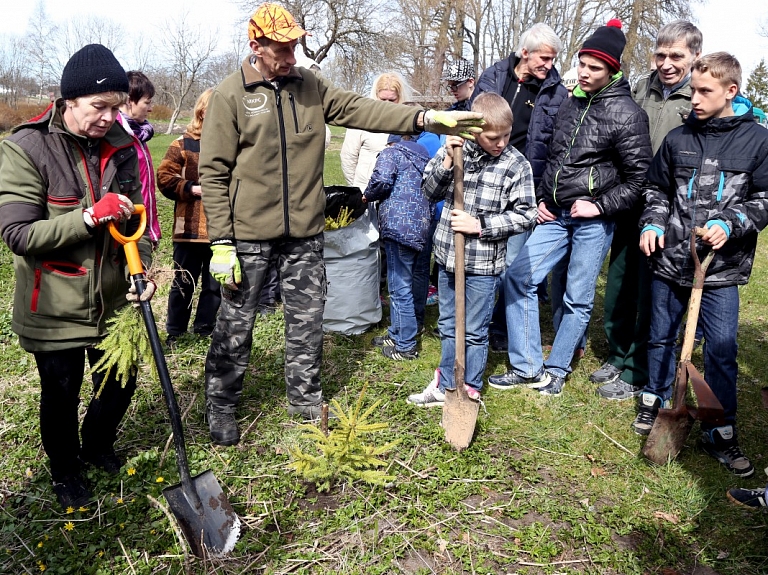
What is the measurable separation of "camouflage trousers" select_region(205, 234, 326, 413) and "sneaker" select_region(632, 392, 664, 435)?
2.04 m

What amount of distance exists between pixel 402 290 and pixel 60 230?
8.85 ft

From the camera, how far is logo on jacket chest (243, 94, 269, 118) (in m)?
3.01

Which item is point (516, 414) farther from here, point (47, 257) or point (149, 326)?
point (47, 257)

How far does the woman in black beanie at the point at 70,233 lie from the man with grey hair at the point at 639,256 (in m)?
3.12

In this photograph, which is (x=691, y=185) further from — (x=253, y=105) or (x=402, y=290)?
(x=253, y=105)

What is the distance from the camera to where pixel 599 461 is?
340 centimetres

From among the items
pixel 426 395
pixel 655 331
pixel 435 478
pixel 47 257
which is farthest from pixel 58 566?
pixel 655 331

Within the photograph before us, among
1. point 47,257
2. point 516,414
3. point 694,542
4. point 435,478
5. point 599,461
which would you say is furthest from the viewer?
point 516,414

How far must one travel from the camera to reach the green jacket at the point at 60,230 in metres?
2.37

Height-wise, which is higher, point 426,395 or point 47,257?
point 47,257

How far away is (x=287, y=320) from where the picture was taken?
3520mm

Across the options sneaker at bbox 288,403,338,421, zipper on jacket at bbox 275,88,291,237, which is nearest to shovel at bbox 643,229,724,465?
sneaker at bbox 288,403,338,421

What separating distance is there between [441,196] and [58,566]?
2.70 meters

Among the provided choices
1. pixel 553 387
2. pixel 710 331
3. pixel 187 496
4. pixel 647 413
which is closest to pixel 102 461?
pixel 187 496
